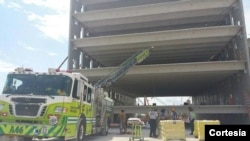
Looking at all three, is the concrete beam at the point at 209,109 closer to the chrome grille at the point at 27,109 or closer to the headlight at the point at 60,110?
the headlight at the point at 60,110

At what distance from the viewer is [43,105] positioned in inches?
361

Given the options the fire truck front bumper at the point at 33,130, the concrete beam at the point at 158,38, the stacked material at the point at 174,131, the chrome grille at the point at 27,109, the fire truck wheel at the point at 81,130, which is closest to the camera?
the fire truck front bumper at the point at 33,130

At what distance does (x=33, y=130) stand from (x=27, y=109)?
2.50 feet

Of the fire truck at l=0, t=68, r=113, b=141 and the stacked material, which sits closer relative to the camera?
the fire truck at l=0, t=68, r=113, b=141

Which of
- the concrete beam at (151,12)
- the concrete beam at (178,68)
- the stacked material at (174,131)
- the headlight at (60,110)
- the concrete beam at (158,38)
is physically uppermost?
the concrete beam at (151,12)

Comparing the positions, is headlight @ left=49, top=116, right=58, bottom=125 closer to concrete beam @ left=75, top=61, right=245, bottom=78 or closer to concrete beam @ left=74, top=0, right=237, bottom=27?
concrete beam @ left=75, top=61, right=245, bottom=78

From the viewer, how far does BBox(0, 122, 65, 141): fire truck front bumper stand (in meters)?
9.04

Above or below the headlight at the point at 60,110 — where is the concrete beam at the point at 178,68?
above

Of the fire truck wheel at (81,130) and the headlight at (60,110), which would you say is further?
the fire truck wheel at (81,130)

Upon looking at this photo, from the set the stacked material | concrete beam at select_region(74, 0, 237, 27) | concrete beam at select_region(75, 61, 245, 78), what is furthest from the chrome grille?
concrete beam at select_region(74, 0, 237, 27)

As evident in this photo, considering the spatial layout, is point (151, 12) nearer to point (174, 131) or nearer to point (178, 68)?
point (178, 68)

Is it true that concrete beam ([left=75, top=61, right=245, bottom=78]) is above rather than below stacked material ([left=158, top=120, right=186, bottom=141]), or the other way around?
above

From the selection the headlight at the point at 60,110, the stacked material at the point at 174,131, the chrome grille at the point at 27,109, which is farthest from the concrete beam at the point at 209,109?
the chrome grille at the point at 27,109

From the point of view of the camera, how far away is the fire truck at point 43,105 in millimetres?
9133
